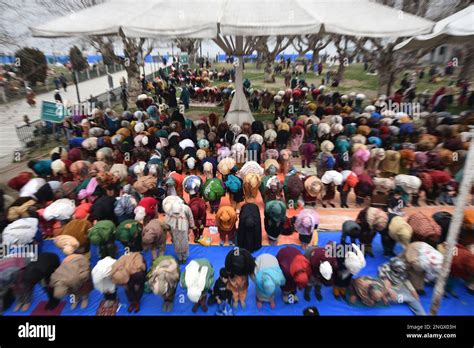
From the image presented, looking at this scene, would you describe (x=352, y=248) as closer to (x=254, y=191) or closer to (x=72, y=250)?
(x=254, y=191)

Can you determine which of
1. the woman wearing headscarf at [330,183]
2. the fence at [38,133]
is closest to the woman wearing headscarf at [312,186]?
the woman wearing headscarf at [330,183]

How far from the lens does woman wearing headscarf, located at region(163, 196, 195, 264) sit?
16.5 ft

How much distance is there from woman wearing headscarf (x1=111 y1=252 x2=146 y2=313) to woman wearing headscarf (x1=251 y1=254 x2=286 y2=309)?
1776mm

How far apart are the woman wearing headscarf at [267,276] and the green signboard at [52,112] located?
11.0m

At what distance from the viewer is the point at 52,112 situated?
11.0 metres

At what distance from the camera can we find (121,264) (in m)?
4.10

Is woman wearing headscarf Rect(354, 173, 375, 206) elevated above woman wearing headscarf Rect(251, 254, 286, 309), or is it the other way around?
woman wearing headscarf Rect(354, 173, 375, 206)

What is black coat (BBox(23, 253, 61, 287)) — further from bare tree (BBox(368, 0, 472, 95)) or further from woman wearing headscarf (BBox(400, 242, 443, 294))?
bare tree (BBox(368, 0, 472, 95))

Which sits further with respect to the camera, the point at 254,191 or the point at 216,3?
the point at 216,3

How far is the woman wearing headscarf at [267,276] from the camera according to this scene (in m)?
3.98

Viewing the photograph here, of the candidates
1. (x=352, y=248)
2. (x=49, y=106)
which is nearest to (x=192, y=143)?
(x=352, y=248)

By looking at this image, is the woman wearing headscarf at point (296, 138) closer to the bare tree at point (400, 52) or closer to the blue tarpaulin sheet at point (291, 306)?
the blue tarpaulin sheet at point (291, 306)

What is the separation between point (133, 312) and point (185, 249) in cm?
138

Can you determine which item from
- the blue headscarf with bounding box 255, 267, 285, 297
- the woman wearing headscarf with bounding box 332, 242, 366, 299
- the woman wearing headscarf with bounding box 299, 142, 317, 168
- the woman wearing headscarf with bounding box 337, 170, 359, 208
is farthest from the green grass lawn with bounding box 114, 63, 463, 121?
the blue headscarf with bounding box 255, 267, 285, 297
